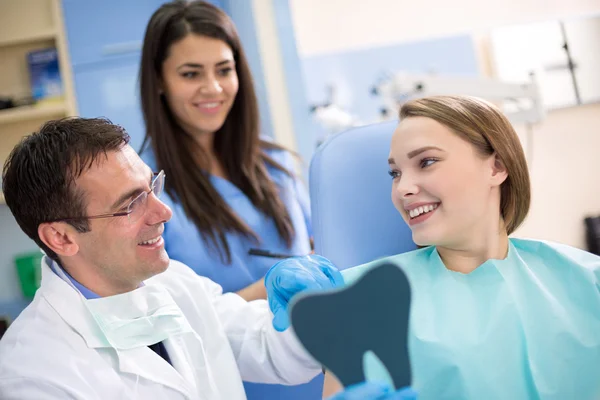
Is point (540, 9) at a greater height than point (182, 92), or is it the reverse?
point (540, 9)

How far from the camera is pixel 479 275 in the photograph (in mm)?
1279

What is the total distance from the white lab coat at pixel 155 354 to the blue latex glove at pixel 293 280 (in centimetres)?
13

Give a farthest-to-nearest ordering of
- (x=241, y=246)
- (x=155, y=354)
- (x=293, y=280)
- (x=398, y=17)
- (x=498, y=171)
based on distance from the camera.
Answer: (x=398, y=17) < (x=241, y=246) < (x=498, y=171) < (x=155, y=354) < (x=293, y=280)

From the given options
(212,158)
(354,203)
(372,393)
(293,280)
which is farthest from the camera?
(212,158)

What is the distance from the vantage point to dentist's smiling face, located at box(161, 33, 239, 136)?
5.48 feet

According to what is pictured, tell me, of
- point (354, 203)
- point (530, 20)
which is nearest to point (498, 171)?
point (354, 203)

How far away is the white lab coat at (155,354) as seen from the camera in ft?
3.39

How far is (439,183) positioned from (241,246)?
61cm

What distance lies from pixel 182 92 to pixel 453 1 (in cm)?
220

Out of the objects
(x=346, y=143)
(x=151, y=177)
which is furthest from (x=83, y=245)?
(x=346, y=143)

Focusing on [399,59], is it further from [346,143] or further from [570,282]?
[570,282]

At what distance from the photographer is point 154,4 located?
10.4 feet

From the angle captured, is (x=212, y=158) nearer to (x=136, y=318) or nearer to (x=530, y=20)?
(x=136, y=318)

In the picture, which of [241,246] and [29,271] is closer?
[241,246]
